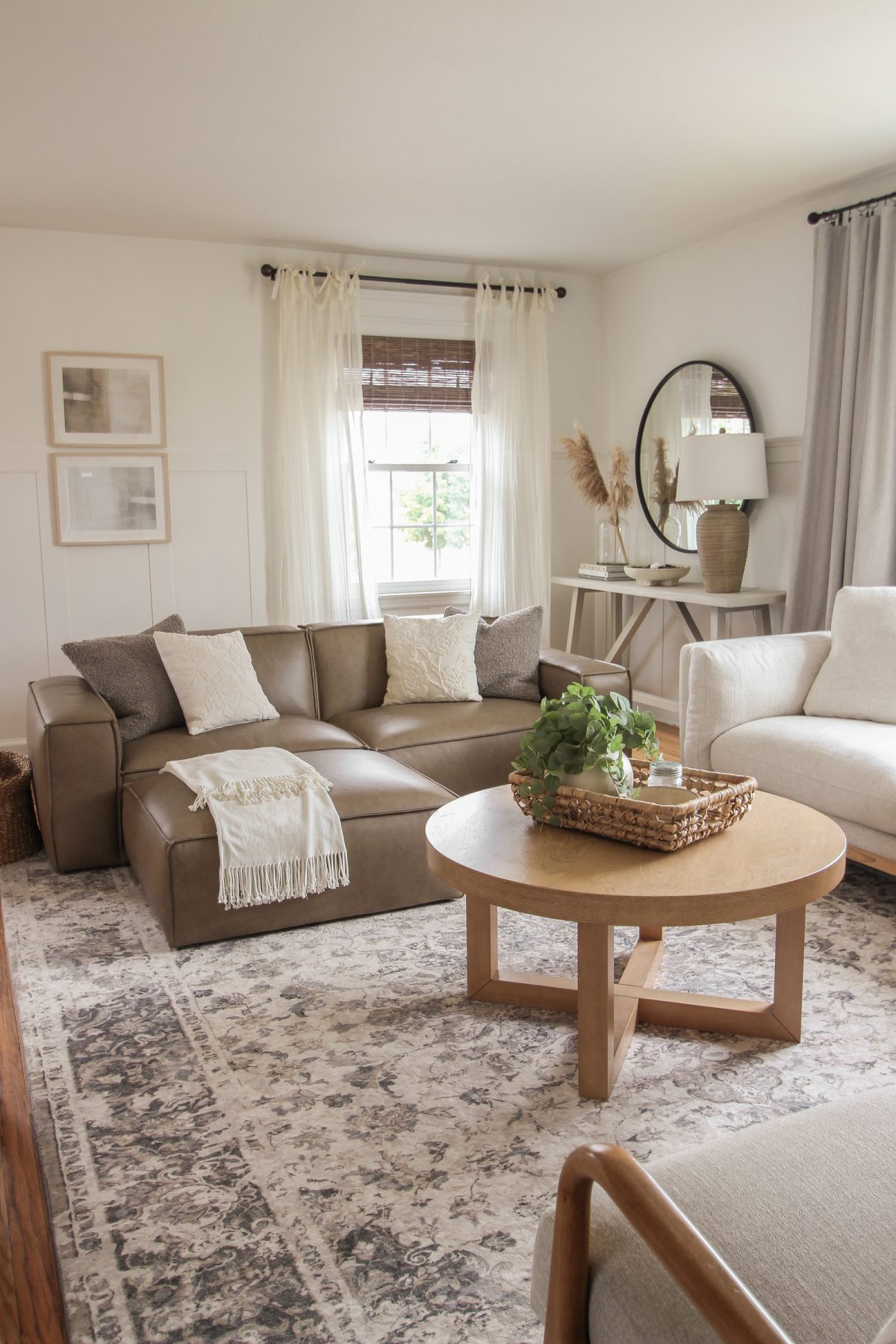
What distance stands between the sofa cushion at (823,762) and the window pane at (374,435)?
2.88m

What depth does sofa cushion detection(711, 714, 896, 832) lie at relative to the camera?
2.96 m

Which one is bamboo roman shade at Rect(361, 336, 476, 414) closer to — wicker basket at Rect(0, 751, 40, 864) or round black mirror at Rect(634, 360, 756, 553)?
round black mirror at Rect(634, 360, 756, 553)

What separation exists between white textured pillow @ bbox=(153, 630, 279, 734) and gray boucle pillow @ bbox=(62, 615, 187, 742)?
5 cm

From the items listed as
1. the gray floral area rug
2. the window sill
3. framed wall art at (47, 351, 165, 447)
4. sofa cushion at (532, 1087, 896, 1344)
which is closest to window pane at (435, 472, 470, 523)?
the window sill

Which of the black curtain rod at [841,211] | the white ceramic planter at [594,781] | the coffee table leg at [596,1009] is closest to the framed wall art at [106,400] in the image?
the black curtain rod at [841,211]

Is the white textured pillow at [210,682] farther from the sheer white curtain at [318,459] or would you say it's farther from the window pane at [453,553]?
the window pane at [453,553]

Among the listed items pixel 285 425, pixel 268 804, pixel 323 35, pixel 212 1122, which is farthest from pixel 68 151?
pixel 212 1122

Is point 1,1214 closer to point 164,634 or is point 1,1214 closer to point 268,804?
point 268,804

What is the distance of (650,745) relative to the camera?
2383 millimetres

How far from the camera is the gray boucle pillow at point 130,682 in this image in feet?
12.0

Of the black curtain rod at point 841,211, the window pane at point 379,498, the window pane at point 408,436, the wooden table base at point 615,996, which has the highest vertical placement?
the black curtain rod at point 841,211

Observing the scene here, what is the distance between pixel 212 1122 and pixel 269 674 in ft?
7.25

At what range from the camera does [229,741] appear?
356 centimetres

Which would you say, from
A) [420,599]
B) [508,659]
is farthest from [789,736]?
[420,599]
